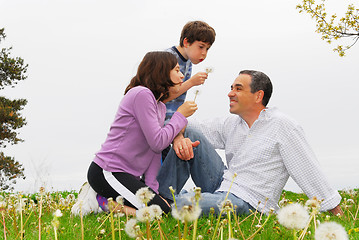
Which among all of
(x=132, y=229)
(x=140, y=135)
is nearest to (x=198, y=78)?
(x=140, y=135)

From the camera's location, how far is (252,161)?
17.3ft

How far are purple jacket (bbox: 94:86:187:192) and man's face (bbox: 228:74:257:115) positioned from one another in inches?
40.5

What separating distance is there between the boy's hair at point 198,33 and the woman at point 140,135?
5.69 feet

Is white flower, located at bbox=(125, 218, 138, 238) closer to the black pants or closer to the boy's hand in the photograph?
the black pants

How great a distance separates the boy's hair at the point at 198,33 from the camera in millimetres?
6367

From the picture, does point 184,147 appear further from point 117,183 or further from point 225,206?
point 225,206

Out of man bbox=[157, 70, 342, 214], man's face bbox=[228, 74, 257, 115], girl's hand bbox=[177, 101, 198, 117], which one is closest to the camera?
girl's hand bbox=[177, 101, 198, 117]

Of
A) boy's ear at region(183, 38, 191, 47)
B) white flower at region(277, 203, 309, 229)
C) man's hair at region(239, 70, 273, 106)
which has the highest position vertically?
boy's ear at region(183, 38, 191, 47)

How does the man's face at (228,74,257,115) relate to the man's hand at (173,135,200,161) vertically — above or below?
above

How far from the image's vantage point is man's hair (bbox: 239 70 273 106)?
17.9ft

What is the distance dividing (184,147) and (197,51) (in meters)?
2.04

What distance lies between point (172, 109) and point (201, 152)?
897 mm

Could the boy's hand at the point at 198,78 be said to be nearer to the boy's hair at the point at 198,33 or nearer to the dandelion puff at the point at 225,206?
the boy's hair at the point at 198,33

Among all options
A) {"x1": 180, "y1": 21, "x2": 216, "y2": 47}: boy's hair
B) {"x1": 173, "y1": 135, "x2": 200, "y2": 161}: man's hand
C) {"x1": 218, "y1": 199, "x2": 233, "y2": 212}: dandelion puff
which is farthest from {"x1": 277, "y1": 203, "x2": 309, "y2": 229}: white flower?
{"x1": 180, "y1": 21, "x2": 216, "y2": 47}: boy's hair
